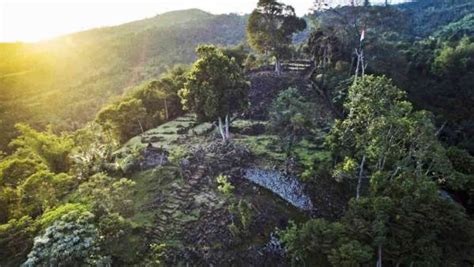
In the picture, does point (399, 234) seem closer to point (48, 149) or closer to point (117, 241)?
point (117, 241)

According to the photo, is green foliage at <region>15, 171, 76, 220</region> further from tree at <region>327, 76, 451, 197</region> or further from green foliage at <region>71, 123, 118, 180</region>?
tree at <region>327, 76, 451, 197</region>

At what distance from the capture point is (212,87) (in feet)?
73.0

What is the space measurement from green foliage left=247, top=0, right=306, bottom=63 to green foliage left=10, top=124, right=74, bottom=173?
17090 mm

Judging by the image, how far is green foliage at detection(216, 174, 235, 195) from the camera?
62.2ft

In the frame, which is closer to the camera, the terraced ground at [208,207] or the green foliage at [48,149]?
the terraced ground at [208,207]

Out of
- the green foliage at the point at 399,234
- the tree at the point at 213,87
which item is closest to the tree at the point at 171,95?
the tree at the point at 213,87

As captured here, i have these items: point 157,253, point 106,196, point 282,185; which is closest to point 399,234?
point 282,185

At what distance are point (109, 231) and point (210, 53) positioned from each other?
451 inches

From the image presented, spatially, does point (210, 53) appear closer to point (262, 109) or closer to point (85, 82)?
point (262, 109)

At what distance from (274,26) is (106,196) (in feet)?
70.1

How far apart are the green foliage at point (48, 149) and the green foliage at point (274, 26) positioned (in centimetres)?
1709

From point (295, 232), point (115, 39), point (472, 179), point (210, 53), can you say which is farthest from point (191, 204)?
point (115, 39)

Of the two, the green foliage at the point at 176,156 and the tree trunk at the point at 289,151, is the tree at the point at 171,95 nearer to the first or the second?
the green foliage at the point at 176,156

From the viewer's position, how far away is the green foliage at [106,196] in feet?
56.2
